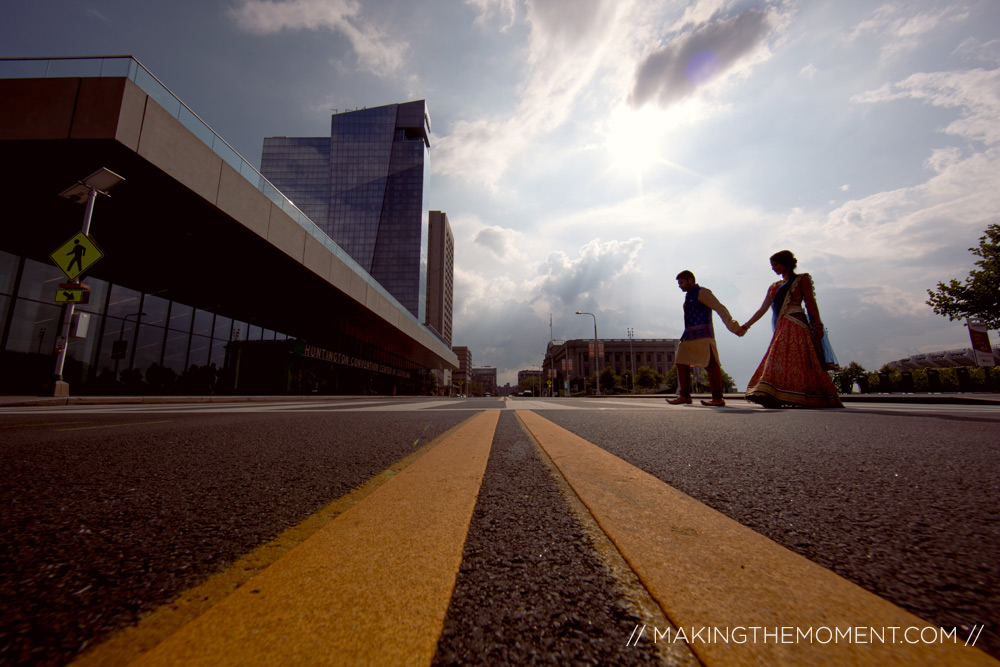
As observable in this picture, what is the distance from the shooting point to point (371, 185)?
8450cm

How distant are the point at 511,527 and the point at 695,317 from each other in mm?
6678

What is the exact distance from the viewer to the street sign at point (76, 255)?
29.6 feet

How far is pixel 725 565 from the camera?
0.71m

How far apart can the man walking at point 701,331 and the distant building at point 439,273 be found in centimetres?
10128

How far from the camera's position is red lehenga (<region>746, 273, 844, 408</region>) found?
18.0 ft

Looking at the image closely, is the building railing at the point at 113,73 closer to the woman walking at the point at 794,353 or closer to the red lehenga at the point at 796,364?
the woman walking at the point at 794,353

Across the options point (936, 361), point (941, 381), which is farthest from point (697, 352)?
point (936, 361)

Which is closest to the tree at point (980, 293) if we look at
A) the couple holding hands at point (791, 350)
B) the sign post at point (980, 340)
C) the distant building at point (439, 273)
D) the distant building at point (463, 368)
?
the sign post at point (980, 340)

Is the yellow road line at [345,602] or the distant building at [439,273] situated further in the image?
the distant building at [439,273]

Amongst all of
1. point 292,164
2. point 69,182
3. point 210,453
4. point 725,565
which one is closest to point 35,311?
point 69,182

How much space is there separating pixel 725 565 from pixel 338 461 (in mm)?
1608

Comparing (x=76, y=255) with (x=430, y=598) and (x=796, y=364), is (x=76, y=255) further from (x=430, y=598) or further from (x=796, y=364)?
(x=796, y=364)

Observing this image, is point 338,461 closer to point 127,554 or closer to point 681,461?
point 127,554

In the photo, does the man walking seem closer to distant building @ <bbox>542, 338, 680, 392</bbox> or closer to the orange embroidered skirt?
the orange embroidered skirt
